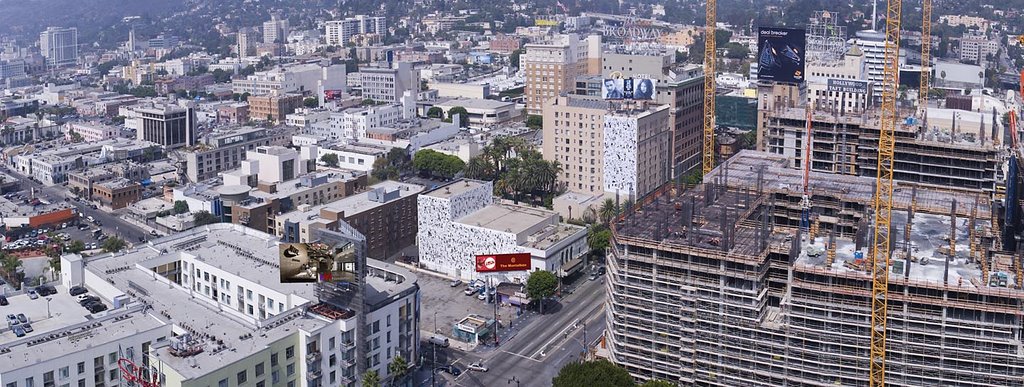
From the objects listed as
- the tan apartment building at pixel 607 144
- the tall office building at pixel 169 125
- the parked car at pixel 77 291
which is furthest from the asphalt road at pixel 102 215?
the tan apartment building at pixel 607 144

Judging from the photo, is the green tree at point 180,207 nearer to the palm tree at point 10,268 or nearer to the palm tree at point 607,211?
the palm tree at point 10,268

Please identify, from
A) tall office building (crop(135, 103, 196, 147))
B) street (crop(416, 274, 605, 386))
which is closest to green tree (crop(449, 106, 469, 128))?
tall office building (crop(135, 103, 196, 147))

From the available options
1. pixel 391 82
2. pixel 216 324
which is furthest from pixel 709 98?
pixel 391 82

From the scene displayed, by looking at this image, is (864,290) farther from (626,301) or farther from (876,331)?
(626,301)

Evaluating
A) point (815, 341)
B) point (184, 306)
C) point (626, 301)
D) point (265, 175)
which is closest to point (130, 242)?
point (265, 175)

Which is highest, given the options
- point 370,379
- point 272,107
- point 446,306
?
point 272,107

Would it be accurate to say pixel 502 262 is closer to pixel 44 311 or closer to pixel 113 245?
pixel 44 311
